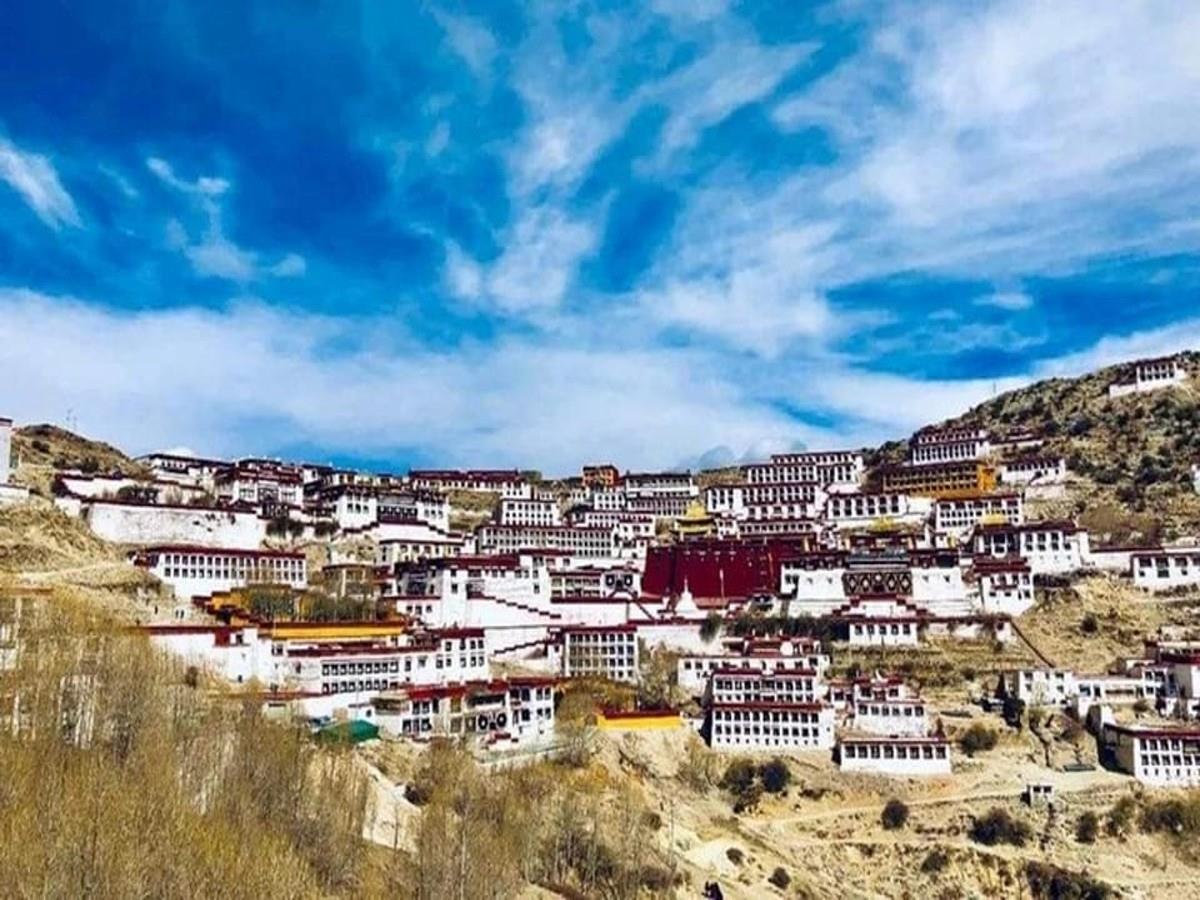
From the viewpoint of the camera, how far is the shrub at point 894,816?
36.9 metres

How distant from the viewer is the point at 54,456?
65000mm

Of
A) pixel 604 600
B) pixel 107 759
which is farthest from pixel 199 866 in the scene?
pixel 604 600

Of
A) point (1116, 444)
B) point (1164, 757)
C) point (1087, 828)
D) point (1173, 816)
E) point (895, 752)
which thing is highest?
point (1116, 444)

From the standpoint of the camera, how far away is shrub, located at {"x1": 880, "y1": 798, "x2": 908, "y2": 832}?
1454 inches

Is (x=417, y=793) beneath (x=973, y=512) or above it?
beneath

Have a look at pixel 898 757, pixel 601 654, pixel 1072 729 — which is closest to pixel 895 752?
pixel 898 757

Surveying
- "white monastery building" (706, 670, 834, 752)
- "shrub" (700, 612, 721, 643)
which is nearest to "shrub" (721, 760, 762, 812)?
"white monastery building" (706, 670, 834, 752)

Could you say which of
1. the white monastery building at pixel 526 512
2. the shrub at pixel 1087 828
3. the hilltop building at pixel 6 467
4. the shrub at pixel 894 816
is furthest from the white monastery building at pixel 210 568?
the shrub at pixel 1087 828

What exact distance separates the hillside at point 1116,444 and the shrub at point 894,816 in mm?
28759

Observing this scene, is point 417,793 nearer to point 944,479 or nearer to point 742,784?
point 742,784

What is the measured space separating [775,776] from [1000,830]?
282 inches

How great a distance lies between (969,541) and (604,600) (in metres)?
19.1

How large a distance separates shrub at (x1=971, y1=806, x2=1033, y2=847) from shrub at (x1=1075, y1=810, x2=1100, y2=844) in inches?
62.1

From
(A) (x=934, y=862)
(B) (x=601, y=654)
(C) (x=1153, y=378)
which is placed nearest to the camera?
(A) (x=934, y=862)
